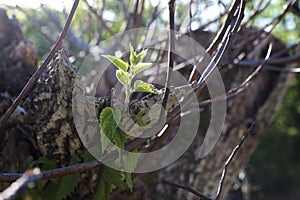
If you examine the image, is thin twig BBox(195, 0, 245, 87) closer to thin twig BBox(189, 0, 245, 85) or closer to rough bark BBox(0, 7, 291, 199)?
thin twig BBox(189, 0, 245, 85)

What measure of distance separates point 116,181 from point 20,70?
1.65ft

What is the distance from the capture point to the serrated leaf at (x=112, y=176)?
79cm

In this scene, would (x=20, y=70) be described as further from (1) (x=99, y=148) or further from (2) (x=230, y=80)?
(2) (x=230, y=80)

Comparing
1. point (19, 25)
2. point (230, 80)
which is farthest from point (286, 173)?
point (19, 25)

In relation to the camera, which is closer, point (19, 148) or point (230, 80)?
point (19, 148)

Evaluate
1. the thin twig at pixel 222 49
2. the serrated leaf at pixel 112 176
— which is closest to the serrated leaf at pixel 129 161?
the serrated leaf at pixel 112 176

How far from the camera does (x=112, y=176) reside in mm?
794

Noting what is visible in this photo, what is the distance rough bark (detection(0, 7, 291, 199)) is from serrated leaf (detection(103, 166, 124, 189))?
81mm

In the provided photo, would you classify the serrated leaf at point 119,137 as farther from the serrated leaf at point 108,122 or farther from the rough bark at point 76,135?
the rough bark at point 76,135

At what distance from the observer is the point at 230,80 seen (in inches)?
58.7

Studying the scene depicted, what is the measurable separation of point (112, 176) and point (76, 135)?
111 millimetres

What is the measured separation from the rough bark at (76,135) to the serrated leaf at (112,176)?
81 millimetres

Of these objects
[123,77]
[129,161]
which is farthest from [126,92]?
[129,161]

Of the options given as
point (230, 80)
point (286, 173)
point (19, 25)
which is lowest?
point (286, 173)
